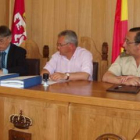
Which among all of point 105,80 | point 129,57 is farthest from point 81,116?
point 129,57

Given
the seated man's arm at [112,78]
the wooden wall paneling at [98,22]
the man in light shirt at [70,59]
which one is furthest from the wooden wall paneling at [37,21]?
the seated man's arm at [112,78]

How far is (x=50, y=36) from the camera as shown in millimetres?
4098

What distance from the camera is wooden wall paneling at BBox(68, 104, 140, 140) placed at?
1.63m

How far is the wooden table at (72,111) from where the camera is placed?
1.64 meters

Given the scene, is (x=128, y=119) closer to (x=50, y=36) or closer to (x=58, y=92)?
(x=58, y=92)

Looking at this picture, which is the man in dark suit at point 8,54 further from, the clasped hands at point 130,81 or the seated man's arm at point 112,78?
the clasped hands at point 130,81

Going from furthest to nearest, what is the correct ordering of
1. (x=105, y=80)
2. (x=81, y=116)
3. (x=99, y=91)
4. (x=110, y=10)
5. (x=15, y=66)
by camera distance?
(x=110, y=10) < (x=15, y=66) < (x=105, y=80) < (x=99, y=91) < (x=81, y=116)

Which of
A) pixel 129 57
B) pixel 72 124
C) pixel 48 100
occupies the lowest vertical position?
pixel 72 124

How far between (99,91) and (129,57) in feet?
2.99

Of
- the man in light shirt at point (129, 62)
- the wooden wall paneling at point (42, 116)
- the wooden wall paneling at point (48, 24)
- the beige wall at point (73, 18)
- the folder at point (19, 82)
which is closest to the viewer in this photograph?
the wooden wall paneling at point (42, 116)

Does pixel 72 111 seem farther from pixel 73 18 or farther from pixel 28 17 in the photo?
pixel 28 17

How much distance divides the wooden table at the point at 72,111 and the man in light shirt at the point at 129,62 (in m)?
0.57

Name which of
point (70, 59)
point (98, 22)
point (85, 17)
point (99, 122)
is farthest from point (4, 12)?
point (99, 122)

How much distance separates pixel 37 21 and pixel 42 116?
8.31 ft
